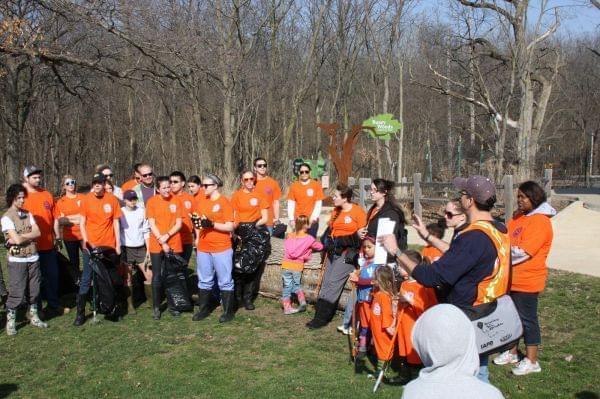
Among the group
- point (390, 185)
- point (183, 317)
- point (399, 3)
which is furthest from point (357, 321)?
point (399, 3)

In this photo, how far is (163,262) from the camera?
23.3 feet

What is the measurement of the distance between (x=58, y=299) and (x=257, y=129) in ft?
76.6

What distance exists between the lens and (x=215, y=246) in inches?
267

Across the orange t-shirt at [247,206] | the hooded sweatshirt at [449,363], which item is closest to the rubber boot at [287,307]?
the orange t-shirt at [247,206]

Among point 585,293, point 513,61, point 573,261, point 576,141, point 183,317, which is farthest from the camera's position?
point 576,141

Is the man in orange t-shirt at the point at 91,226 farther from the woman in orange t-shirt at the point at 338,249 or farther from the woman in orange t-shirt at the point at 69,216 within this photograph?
the woman in orange t-shirt at the point at 338,249

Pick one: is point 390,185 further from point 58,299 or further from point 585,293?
point 58,299

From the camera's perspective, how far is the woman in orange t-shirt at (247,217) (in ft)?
24.4

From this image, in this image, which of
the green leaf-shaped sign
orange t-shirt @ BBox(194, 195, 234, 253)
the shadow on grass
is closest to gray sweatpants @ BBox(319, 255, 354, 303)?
orange t-shirt @ BBox(194, 195, 234, 253)

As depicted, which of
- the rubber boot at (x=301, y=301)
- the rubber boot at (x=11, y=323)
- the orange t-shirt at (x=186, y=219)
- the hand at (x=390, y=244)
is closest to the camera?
the hand at (x=390, y=244)

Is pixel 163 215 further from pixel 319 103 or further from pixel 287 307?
pixel 319 103

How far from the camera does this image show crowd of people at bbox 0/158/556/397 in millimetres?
3510

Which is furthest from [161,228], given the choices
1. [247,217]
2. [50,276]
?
[50,276]

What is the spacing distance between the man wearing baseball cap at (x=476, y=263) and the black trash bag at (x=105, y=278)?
4.45 metres
